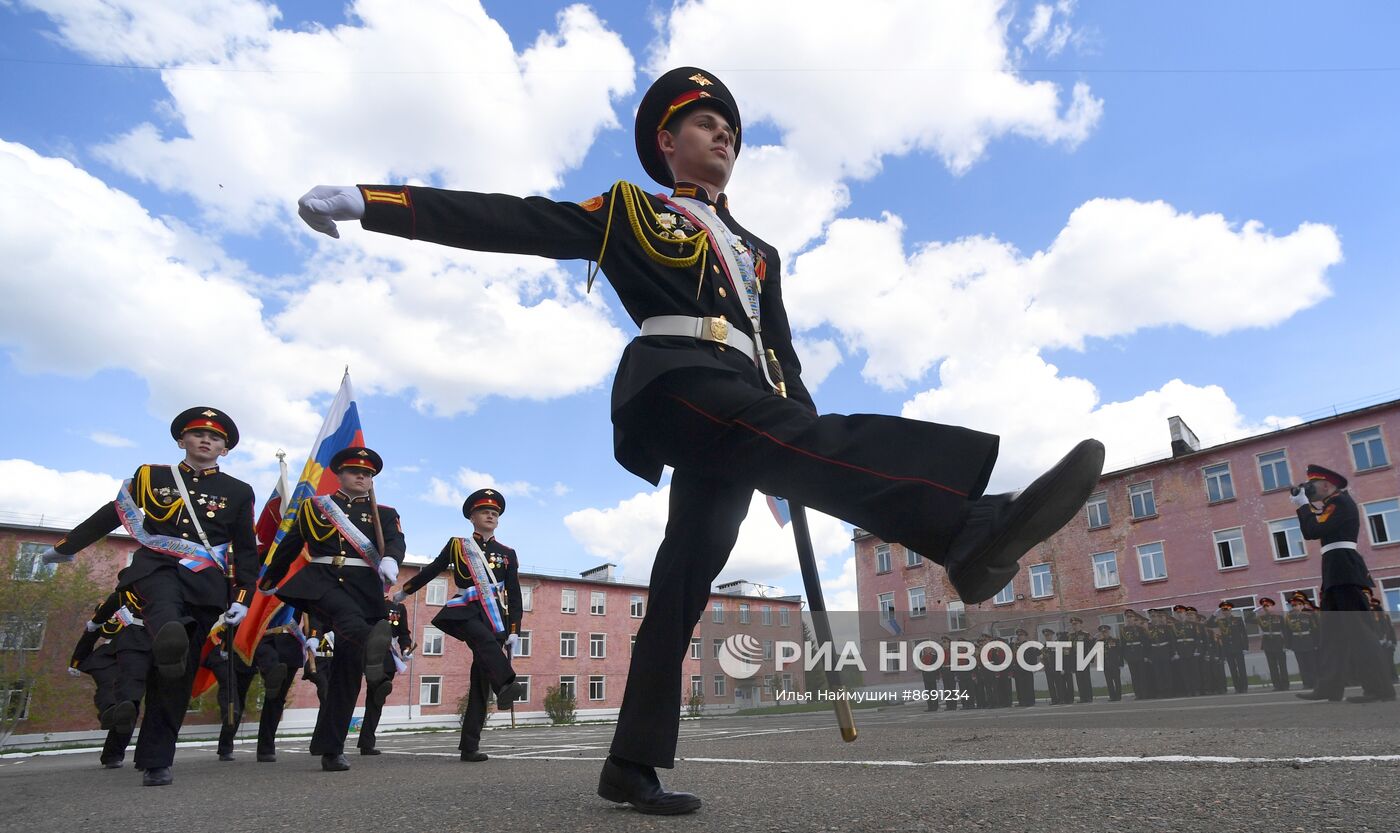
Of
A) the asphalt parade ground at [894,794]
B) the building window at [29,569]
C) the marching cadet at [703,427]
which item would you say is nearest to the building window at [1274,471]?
the asphalt parade ground at [894,794]

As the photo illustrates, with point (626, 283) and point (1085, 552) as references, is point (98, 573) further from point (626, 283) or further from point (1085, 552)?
point (626, 283)

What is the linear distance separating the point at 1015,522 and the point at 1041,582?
45.5 metres

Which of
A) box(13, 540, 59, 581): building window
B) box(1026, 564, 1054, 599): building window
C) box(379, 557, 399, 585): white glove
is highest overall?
box(13, 540, 59, 581): building window

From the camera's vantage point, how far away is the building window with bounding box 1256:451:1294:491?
37.2 m

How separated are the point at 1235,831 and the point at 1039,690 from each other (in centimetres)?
2707

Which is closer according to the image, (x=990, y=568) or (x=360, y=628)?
(x=990, y=568)

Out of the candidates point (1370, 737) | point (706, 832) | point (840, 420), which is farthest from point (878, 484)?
point (1370, 737)

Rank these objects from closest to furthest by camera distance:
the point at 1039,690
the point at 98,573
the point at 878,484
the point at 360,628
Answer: the point at 878,484 → the point at 360,628 → the point at 1039,690 → the point at 98,573

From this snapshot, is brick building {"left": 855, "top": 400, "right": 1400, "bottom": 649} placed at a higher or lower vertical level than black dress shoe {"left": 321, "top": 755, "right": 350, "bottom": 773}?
higher

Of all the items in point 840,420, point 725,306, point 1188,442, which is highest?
point 1188,442

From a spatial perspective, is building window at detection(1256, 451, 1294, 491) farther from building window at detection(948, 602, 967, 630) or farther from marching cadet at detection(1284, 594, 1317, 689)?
marching cadet at detection(1284, 594, 1317, 689)

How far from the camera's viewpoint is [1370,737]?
11.9 feet

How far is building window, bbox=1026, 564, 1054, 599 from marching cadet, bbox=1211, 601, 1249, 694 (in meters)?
Result: 24.4

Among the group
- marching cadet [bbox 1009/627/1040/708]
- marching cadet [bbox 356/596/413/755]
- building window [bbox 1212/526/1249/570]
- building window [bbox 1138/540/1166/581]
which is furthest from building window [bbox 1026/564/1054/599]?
marching cadet [bbox 356/596/413/755]
